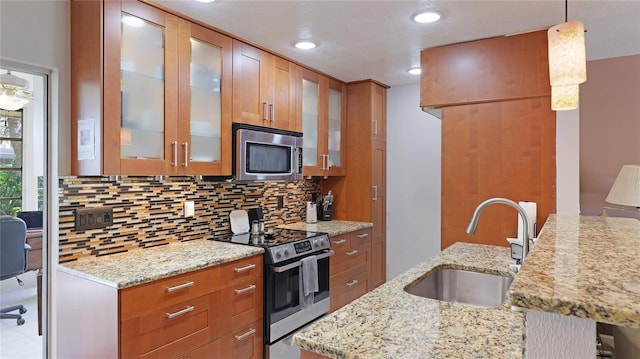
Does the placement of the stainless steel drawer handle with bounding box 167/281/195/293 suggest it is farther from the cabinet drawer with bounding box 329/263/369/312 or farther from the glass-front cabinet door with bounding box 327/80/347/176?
the glass-front cabinet door with bounding box 327/80/347/176

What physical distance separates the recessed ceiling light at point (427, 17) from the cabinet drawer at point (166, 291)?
191 cm

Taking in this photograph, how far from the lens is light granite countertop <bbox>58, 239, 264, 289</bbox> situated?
1.80 meters

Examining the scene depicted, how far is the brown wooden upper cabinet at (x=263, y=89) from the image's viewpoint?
2742mm

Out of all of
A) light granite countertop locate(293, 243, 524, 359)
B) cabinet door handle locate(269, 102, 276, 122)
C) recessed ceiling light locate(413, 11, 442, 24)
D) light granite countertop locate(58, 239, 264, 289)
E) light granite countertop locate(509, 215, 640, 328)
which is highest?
recessed ceiling light locate(413, 11, 442, 24)

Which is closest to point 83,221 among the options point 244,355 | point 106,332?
point 106,332

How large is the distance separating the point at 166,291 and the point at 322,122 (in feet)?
7.43

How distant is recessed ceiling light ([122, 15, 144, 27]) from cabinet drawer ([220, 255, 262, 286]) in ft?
4.75

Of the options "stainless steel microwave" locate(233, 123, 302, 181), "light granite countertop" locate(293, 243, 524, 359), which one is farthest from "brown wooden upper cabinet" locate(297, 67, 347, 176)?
"light granite countertop" locate(293, 243, 524, 359)

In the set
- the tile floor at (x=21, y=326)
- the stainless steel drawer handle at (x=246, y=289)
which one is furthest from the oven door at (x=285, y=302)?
the tile floor at (x=21, y=326)

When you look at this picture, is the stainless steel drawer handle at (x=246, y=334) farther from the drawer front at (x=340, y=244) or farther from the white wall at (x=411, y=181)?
the white wall at (x=411, y=181)

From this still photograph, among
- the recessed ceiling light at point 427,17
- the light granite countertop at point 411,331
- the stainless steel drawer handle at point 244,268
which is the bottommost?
the stainless steel drawer handle at point 244,268

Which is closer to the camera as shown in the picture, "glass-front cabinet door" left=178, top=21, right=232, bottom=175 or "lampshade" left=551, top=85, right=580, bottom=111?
"lampshade" left=551, top=85, right=580, bottom=111

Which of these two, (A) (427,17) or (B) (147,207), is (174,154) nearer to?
(B) (147,207)

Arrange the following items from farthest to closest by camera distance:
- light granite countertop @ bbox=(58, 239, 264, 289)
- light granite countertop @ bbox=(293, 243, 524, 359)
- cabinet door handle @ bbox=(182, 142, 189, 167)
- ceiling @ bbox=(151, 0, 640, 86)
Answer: cabinet door handle @ bbox=(182, 142, 189, 167), ceiling @ bbox=(151, 0, 640, 86), light granite countertop @ bbox=(58, 239, 264, 289), light granite countertop @ bbox=(293, 243, 524, 359)
